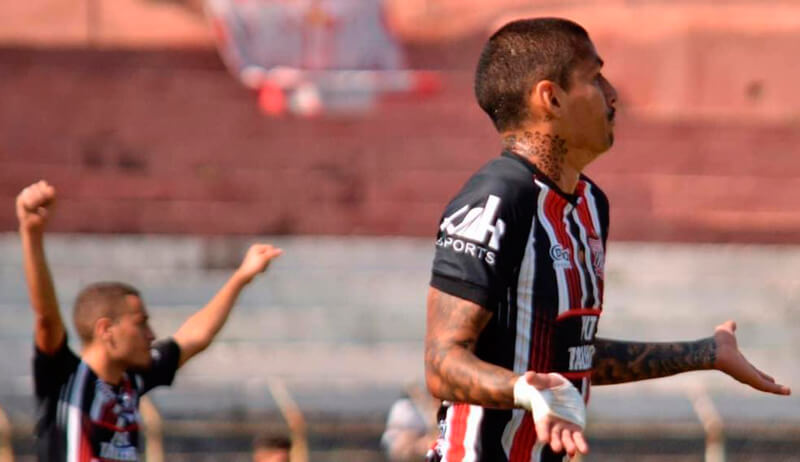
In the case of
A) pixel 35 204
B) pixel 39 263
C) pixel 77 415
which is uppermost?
pixel 35 204

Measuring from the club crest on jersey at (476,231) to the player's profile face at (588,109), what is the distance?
242 millimetres

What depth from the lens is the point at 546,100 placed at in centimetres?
281

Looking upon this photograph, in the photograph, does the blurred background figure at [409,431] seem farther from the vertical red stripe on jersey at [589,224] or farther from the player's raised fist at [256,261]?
the vertical red stripe on jersey at [589,224]

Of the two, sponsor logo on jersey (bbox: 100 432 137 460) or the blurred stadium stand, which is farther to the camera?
the blurred stadium stand

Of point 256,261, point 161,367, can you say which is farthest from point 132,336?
point 256,261

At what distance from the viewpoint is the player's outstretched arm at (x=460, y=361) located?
101 inches

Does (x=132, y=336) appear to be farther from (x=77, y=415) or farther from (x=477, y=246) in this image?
(x=477, y=246)

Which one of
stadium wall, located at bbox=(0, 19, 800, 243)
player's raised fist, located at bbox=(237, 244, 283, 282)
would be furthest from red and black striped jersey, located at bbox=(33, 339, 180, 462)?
stadium wall, located at bbox=(0, 19, 800, 243)

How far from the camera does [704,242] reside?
55.1 feet

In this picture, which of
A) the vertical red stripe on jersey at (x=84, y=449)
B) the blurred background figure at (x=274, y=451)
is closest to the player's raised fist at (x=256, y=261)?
the vertical red stripe on jersey at (x=84, y=449)

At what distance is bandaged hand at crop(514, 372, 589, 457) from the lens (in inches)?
92.8

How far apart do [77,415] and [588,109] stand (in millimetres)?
2469

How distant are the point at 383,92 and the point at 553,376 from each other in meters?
15.2

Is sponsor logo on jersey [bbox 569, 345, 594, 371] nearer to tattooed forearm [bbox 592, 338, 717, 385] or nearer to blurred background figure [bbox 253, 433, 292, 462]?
tattooed forearm [bbox 592, 338, 717, 385]
